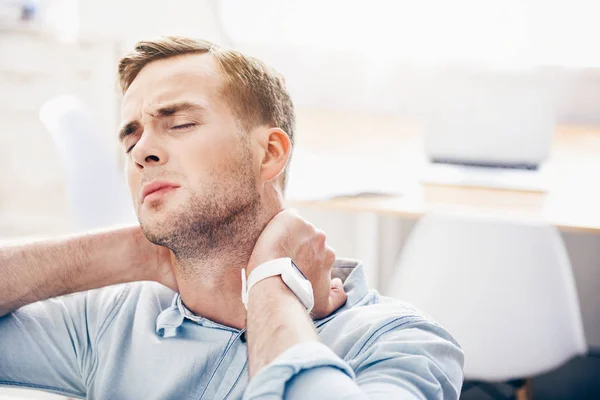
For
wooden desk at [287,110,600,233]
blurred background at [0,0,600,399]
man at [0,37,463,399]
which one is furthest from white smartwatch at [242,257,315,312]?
wooden desk at [287,110,600,233]

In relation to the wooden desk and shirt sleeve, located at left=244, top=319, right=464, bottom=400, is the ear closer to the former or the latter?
shirt sleeve, located at left=244, top=319, right=464, bottom=400

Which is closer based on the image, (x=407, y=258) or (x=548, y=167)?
(x=407, y=258)

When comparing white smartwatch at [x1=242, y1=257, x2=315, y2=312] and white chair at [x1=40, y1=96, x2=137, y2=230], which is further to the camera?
white chair at [x1=40, y1=96, x2=137, y2=230]

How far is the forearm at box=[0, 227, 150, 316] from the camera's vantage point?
1.25 metres

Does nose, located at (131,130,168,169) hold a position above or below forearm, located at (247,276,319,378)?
above

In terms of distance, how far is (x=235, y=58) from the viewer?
1.30 meters

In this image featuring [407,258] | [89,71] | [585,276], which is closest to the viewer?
[407,258]

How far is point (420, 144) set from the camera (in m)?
2.43

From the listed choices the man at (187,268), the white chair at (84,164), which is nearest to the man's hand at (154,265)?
the man at (187,268)

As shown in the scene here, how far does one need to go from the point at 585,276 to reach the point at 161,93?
78.0 inches

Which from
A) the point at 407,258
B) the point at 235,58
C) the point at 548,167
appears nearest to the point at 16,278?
the point at 235,58

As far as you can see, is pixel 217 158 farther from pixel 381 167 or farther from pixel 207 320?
pixel 381 167

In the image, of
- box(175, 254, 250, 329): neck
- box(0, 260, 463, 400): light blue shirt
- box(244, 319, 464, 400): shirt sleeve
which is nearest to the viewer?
box(244, 319, 464, 400): shirt sleeve

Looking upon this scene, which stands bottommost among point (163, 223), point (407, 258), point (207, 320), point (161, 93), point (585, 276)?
point (585, 276)
